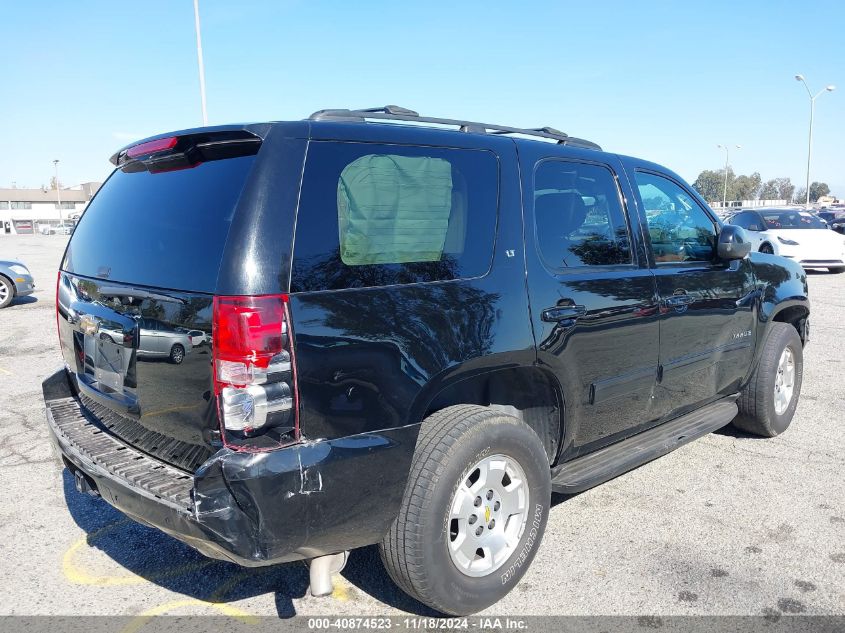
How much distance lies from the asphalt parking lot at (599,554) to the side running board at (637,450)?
14.4 inches

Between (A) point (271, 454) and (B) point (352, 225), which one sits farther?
(B) point (352, 225)

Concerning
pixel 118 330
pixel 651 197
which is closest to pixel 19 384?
pixel 118 330

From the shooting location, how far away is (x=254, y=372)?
2.22m

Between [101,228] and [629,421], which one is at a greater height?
Answer: [101,228]

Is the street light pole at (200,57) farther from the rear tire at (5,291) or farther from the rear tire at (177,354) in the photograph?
the rear tire at (177,354)

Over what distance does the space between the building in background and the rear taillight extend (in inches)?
3852

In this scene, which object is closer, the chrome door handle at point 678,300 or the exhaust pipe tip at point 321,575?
the exhaust pipe tip at point 321,575

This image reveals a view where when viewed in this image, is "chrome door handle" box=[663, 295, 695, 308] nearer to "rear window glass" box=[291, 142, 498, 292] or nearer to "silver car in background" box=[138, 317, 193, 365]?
"rear window glass" box=[291, 142, 498, 292]

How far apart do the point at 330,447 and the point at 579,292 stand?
4.97 feet

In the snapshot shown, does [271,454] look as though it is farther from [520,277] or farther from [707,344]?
[707,344]

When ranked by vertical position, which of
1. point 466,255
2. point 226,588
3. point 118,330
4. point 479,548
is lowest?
point 226,588

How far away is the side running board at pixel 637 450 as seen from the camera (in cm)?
326

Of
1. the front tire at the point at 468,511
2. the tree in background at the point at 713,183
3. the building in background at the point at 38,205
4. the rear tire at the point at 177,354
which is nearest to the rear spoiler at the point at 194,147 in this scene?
the rear tire at the point at 177,354

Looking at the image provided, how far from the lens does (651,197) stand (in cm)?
398
